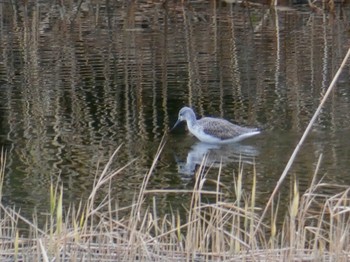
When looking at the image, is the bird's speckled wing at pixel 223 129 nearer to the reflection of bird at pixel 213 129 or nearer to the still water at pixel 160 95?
the reflection of bird at pixel 213 129

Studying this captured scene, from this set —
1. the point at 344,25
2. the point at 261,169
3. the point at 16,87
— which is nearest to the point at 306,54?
the point at 344,25

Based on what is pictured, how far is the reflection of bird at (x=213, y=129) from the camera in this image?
1105cm

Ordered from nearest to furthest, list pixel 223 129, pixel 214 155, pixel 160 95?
pixel 214 155 < pixel 223 129 < pixel 160 95

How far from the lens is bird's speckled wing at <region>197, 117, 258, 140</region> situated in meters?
11.1

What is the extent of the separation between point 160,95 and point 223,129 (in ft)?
5.85

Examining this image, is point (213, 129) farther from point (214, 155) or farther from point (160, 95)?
point (160, 95)

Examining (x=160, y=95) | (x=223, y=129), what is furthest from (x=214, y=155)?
(x=160, y=95)

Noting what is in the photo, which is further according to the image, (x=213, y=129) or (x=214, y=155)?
(x=213, y=129)

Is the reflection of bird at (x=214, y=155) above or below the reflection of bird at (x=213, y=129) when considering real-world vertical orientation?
below

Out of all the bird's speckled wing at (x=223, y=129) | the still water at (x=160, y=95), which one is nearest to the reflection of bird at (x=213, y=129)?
the bird's speckled wing at (x=223, y=129)

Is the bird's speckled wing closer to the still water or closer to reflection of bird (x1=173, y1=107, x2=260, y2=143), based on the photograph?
reflection of bird (x1=173, y1=107, x2=260, y2=143)

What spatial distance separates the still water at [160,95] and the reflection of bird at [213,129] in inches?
4.1

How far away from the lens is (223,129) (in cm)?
1111

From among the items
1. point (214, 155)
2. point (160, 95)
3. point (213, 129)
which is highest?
point (160, 95)
